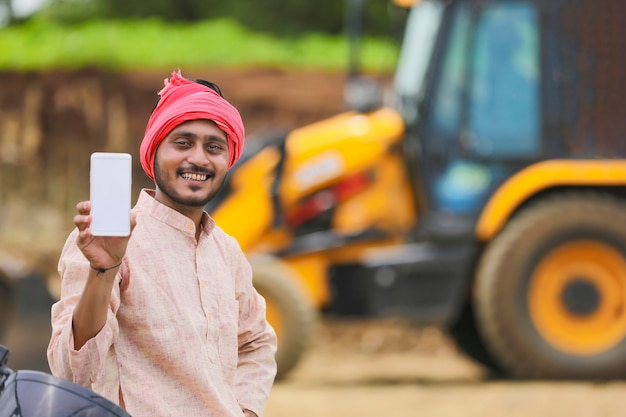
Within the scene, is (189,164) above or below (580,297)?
above

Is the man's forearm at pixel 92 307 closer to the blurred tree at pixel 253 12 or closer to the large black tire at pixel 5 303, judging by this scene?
the large black tire at pixel 5 303

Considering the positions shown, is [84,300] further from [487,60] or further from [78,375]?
[487,60]

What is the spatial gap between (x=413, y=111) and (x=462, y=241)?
0.99 metres

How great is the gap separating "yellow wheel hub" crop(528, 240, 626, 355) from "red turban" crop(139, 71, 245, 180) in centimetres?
634

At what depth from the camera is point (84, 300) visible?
2074mm

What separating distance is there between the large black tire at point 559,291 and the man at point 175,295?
6117 millimetres

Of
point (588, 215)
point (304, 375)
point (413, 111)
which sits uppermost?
point (413, 111)

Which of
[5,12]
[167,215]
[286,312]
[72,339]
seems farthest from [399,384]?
[5,12]

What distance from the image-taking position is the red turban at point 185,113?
7.67 ft

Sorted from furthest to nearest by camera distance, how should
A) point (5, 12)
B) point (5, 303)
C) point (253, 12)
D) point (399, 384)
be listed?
1. point (253, 12)
2. point (5, 12)
3. point (399, 384)
4. point (5, 303)

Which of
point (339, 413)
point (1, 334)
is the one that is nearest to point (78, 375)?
point (1, 334)

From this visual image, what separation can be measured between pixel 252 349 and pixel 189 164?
0.43 metres

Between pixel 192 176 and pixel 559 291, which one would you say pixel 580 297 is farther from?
pixel 192 176

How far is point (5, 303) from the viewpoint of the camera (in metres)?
6.61
